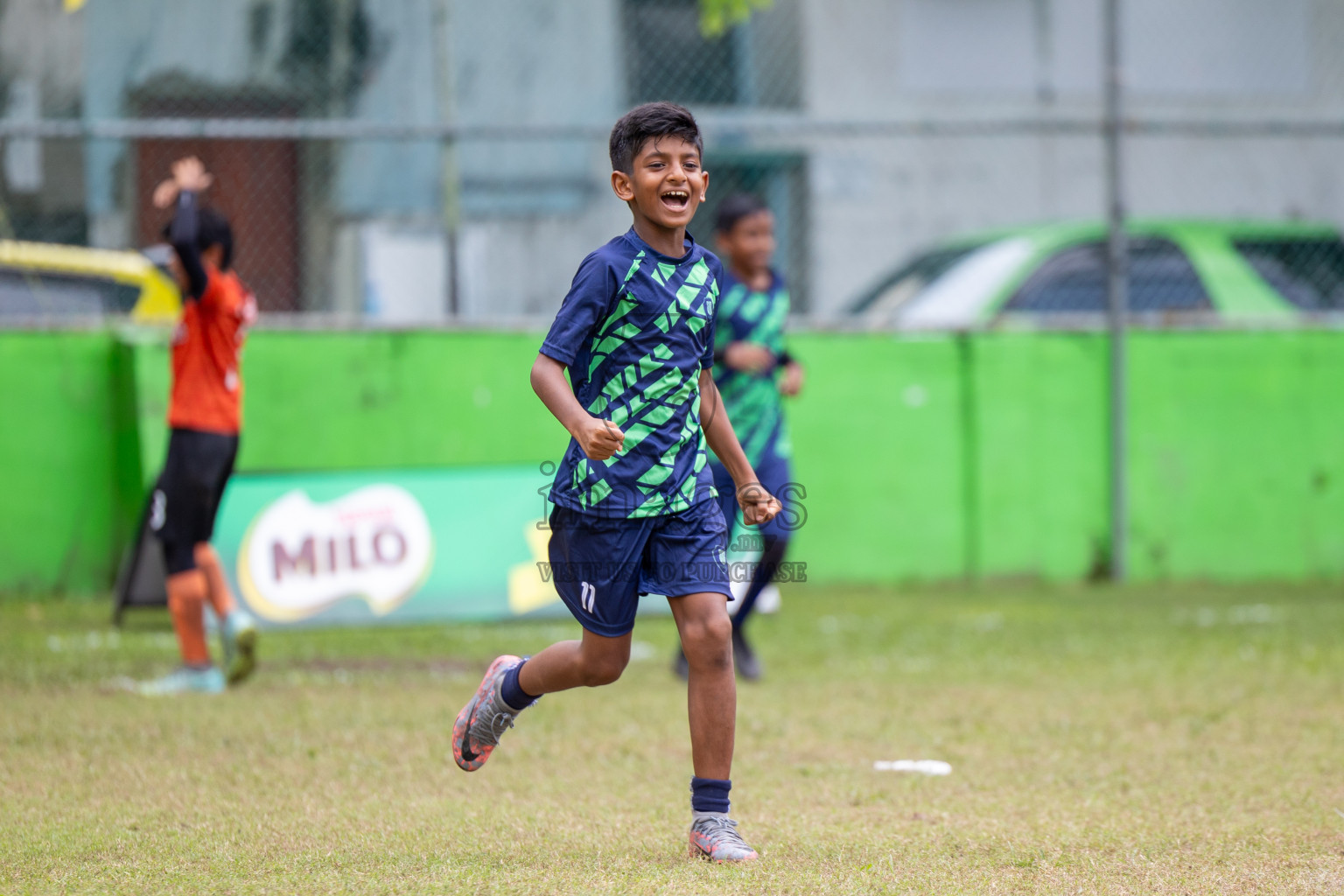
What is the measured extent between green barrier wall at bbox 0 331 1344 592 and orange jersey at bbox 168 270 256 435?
8.09 feet

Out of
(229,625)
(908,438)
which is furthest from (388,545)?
(908,438)

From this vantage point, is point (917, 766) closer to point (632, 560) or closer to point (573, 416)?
point (632, 560)

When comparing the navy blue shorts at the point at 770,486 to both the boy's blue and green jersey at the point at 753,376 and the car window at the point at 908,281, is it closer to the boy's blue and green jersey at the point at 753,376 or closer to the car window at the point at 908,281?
the boy's blue and green jersey at the point at 753,376

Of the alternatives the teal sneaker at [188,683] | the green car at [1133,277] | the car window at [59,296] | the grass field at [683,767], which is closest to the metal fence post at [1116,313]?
the green car at [1133,277]

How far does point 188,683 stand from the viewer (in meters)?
6.25

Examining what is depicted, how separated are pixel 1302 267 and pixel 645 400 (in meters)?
7.86

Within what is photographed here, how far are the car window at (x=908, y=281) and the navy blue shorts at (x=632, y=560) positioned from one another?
6.29 m

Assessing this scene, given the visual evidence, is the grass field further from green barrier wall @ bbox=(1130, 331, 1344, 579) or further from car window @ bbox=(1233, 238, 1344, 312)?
car window @ bbox=(1233, 238, 1344, 312)

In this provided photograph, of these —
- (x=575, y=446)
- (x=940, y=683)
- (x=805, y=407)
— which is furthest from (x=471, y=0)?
(x=575, y=446)

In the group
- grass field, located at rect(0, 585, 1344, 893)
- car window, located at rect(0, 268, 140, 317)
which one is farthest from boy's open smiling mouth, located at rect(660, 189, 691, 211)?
car window, located at rect(0, 268, 140, 317)

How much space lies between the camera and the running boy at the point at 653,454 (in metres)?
3.77

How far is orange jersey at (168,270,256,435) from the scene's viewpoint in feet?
20.7

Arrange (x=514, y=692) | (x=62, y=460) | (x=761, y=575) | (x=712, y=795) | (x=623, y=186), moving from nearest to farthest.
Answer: (x=712, y=795) < (x=623, y=186) < (x=514, y=692) < (x=761, y=575) < (x=62, y=460)

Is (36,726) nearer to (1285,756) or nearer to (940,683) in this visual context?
(940,683)
